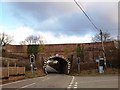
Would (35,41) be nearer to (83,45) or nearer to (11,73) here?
(83,45)

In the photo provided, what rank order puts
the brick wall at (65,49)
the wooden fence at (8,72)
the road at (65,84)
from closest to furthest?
the road at (65,84) → the wooden fence at (8,72) → the brick wall at (65,49)

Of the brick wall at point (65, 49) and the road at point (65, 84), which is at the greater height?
the brick wall at point (65, 49)

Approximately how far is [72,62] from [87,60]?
363 cm

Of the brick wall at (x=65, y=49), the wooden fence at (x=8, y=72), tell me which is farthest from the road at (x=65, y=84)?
the brick wall at (x=65, y=49)

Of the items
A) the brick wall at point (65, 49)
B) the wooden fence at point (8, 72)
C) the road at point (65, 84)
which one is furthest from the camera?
the brick wall at point (65, 49)

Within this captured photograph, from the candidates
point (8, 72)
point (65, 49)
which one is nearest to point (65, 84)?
point (8, 72)

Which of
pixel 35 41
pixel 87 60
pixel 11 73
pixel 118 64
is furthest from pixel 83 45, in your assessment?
pixel 11 73

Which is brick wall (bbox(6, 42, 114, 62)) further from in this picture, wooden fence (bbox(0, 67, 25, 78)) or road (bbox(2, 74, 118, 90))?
road (bbox(2, 74, 118, 90))

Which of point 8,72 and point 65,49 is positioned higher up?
point 65,49

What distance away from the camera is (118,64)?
70500 mm

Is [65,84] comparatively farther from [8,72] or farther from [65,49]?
[65,49]

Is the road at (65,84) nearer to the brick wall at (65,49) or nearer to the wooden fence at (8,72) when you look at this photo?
the wooden fence at (8,72)

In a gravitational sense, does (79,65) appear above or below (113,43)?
below

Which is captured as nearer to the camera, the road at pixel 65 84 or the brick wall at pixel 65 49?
the road at pixel 65 84
